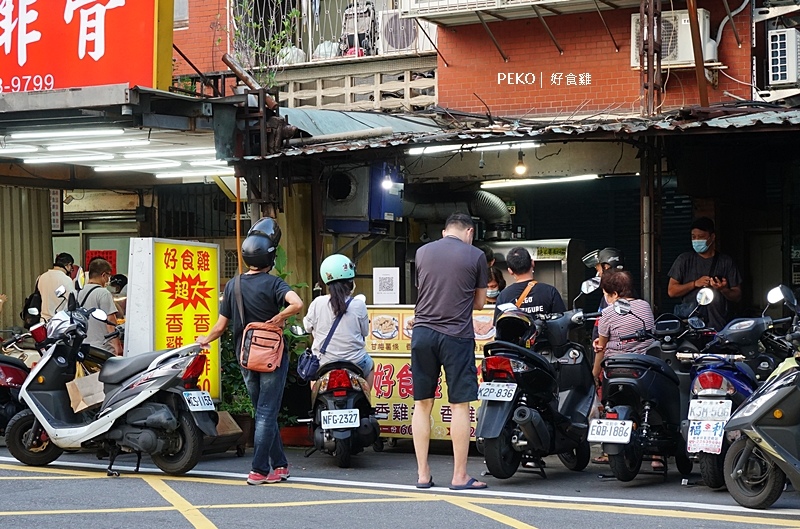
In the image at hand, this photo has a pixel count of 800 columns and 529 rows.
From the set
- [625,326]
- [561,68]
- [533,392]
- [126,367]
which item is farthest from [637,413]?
[561,68]

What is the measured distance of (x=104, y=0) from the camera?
12117mm

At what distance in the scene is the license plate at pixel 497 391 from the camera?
8.69 m

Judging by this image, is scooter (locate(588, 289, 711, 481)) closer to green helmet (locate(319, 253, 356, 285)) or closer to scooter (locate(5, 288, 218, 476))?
green helmet (locate(319, 253, 356, 285))

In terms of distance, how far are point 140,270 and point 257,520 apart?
388 centimetres

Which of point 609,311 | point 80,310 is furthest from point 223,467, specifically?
point 609,311

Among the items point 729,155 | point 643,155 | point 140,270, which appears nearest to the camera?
point 140,270

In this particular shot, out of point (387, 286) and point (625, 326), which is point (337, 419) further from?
point (625, 326)

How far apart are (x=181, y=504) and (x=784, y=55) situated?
1016cm

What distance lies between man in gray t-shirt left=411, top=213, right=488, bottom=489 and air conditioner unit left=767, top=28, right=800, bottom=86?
752 cm

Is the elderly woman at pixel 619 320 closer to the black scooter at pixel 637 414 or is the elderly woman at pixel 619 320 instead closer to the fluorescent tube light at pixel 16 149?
the black scooter at pixel 637 414

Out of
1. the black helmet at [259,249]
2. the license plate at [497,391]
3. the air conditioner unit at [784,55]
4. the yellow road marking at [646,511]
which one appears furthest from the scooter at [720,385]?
the air conditioner unit at [784,55]

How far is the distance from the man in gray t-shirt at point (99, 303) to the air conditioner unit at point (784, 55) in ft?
28.7

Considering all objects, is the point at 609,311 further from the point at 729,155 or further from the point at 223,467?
the point at 729,155

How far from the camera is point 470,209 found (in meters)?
15.4
